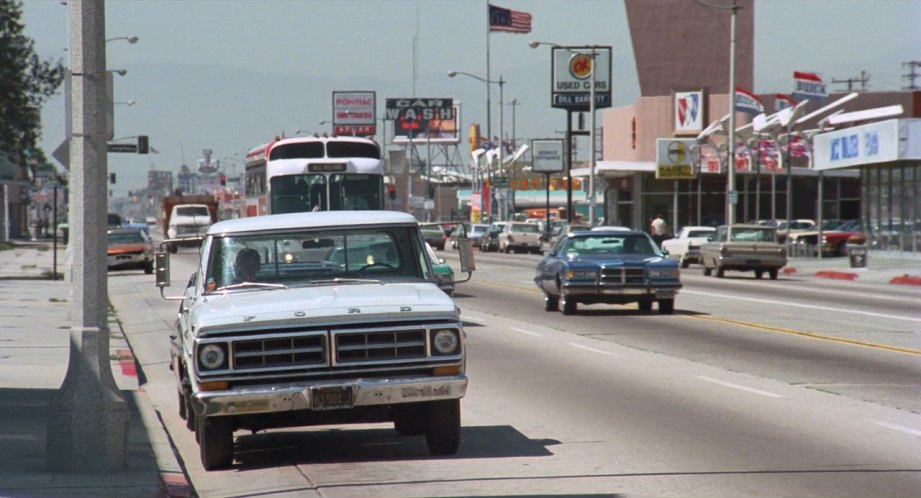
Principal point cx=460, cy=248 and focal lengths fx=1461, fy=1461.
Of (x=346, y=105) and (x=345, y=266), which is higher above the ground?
(x=346, y=105)

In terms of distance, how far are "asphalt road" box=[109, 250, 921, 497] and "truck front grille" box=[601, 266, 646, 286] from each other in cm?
111

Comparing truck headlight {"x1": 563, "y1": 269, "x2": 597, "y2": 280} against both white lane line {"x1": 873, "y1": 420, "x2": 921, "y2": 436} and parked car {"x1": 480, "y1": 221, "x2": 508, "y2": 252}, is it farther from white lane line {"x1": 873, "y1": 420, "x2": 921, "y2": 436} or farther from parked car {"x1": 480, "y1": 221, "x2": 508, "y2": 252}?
parked car {"x1": 480, "y1": 221, "x2": 508, "y2": 252}

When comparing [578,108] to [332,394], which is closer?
[332,394]

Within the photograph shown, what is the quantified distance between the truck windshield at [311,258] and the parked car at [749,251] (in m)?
33.4

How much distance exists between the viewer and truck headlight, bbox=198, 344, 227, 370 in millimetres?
10250

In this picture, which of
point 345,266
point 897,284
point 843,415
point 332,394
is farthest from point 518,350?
point 897,284

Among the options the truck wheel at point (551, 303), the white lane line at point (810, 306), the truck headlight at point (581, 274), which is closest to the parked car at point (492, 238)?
the white lane line at point (810, 306)

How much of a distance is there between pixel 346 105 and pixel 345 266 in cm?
15697

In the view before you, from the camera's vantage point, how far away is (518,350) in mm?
20844

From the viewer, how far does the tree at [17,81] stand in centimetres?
6144

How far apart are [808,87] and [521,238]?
16.7m

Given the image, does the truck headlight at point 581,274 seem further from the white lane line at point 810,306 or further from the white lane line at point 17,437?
the white lane line at point 17,437

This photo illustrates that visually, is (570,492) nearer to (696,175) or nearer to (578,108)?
(696,175)

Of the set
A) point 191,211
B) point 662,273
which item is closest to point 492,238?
point 191,211
